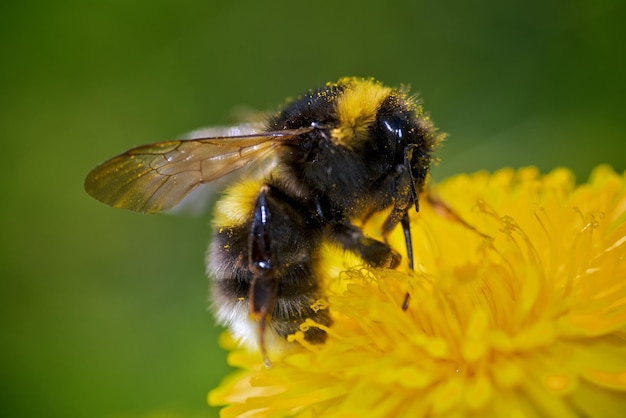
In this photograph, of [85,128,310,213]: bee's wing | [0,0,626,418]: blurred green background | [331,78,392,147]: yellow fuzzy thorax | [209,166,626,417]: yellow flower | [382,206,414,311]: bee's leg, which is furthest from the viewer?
[0,0,626,418]: blurred green background

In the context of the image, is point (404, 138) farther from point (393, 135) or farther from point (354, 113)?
point (354, 113)

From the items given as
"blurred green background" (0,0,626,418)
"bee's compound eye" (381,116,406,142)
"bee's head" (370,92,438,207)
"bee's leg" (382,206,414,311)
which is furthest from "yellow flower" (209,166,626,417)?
"blurred green background" (0,0,626,418)

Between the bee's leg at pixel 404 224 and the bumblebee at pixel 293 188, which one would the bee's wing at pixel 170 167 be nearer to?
the bumblebee at pixel 293 188

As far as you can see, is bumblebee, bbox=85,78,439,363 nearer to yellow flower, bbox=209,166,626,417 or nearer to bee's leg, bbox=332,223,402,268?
bee's leg, bbox=332,223,402,268

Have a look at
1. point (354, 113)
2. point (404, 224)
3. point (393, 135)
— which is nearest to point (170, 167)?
point (354, 113)

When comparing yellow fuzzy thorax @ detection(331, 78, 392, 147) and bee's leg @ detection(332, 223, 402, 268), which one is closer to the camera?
yellow fuzzy thorax @ detection(331, 78, 392, 147)

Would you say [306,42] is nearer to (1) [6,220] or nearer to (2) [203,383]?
(1) [6,220]
